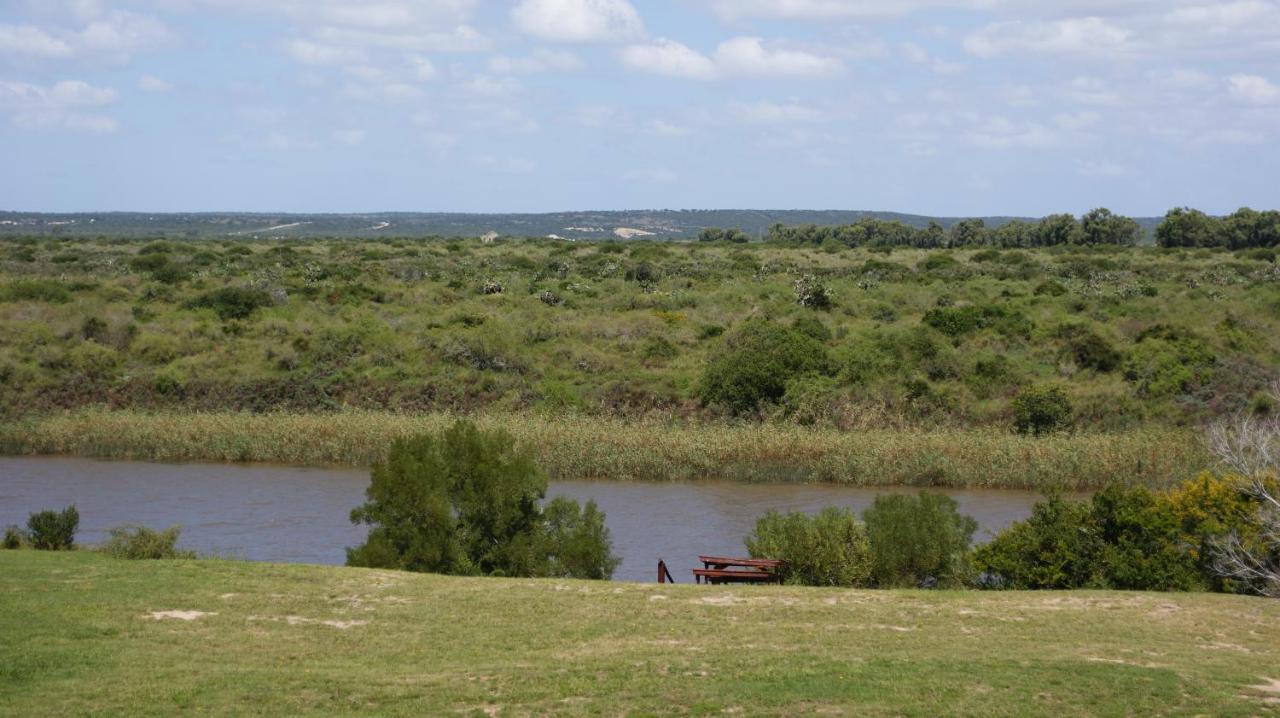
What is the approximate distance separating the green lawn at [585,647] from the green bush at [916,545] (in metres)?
1.79

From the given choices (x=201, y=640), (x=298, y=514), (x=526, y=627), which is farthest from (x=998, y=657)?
(x=298, y=514)

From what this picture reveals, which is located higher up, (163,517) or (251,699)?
(251,699)

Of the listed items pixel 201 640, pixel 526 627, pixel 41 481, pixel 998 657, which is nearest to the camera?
pixel 998 657

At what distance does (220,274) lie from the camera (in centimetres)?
5178

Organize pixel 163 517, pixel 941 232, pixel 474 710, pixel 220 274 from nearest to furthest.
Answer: pixel 474 710 < pixel 163 517 < pixel 220 274 < pixel 941 232

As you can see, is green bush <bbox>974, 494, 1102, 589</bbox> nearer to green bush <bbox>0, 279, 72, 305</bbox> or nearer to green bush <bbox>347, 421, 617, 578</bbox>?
green bush <bbox>347, 421, 617, 578</bbox>

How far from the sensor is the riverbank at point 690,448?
2559cm

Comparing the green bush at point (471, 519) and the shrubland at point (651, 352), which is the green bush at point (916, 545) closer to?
the green bush at point (471, 519)

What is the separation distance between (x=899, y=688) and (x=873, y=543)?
22.2ft

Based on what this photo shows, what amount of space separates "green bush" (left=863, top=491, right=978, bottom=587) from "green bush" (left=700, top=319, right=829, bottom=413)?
15.7 metres

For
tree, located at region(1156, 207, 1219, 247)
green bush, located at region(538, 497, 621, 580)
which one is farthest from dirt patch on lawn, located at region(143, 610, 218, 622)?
tree, located at region(1156, 207, 1219, 247)

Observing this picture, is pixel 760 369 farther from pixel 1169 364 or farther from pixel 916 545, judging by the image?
pixel 916 545

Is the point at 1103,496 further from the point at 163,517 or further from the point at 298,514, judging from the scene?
the point at 163,517

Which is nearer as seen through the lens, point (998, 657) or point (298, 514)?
point (998, 657)
